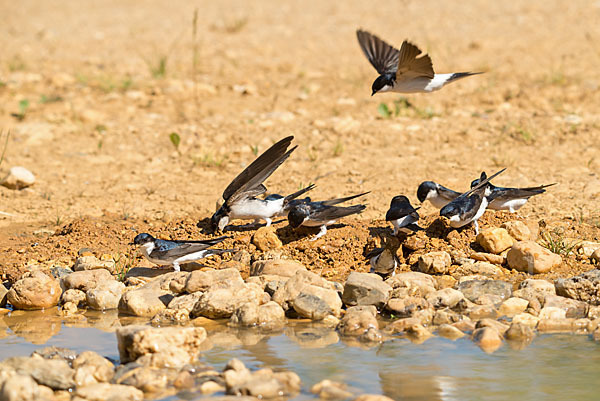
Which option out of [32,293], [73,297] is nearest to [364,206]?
[73,297]

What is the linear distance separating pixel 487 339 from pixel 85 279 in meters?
2.97

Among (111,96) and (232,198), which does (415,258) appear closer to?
(232,198)

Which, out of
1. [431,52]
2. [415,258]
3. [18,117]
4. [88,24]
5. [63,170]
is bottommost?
[415,258]

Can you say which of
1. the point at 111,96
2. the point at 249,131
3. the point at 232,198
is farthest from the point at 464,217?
the point at 111,96

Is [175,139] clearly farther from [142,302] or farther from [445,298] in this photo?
[445,298]

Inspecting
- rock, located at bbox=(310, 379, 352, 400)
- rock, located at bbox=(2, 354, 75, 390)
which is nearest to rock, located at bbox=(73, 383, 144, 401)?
rock, located at bbox=(2, 354, 75, 390)

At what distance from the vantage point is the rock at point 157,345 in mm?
4320

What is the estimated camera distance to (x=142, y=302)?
5.60m

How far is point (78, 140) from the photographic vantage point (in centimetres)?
962

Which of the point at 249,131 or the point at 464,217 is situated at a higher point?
the point at 249,131

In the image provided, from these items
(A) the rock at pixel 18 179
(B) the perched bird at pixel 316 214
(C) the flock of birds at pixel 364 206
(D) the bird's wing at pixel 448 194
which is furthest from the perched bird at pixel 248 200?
(A) the rock at pixel 18 179

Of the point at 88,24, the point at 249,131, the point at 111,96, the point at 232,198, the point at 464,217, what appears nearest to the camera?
the point at 464,217

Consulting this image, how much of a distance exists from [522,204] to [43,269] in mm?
3921

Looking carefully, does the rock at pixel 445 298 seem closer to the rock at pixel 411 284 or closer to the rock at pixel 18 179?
the rock at pixel 411 284
